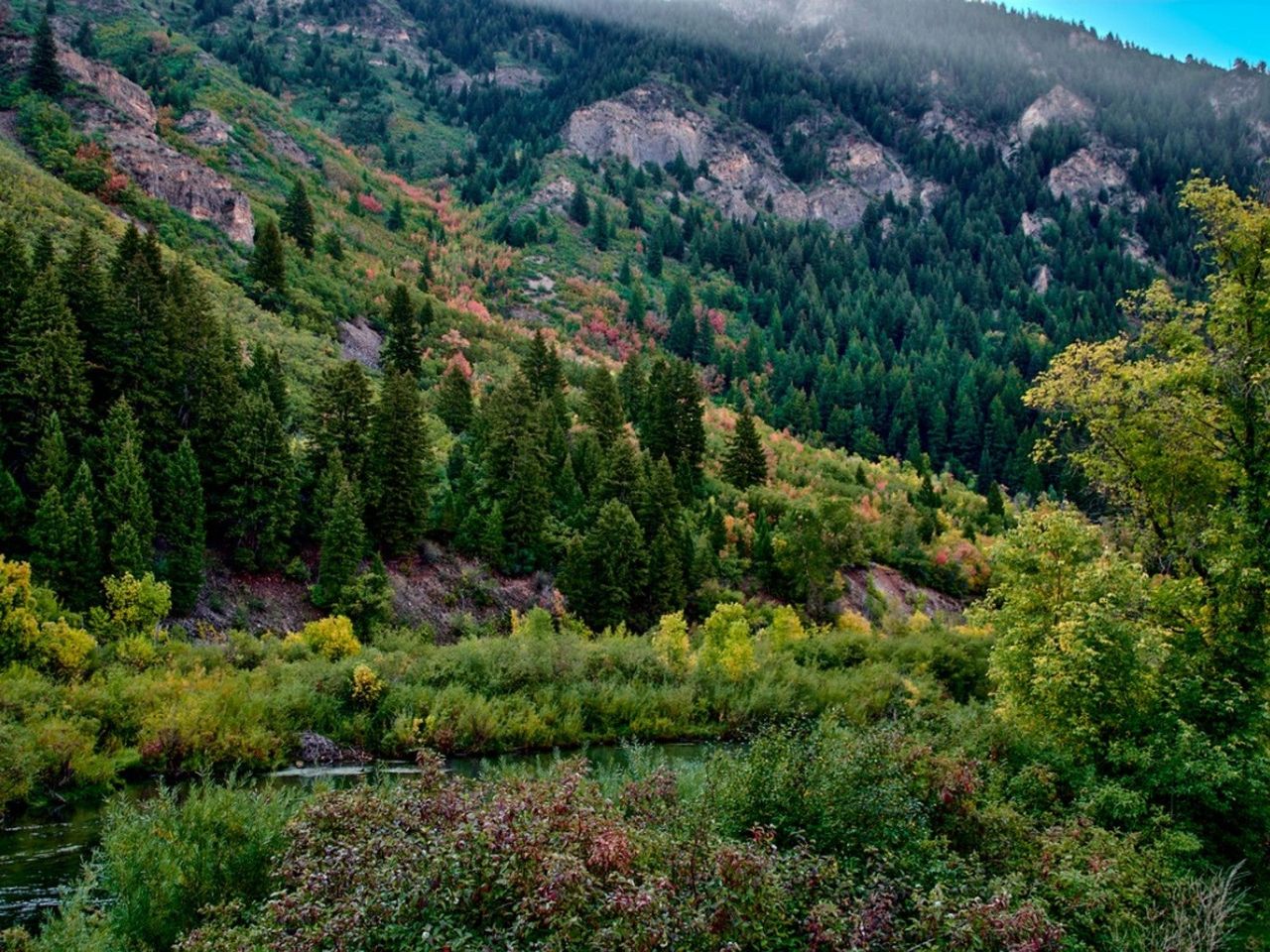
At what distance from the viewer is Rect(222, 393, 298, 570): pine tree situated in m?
39.8

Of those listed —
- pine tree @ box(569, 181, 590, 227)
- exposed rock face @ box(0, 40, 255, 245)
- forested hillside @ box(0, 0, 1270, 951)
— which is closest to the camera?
forested hillside @ box(0, 0, 1270, 951)

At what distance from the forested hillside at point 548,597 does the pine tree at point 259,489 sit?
0.20 m

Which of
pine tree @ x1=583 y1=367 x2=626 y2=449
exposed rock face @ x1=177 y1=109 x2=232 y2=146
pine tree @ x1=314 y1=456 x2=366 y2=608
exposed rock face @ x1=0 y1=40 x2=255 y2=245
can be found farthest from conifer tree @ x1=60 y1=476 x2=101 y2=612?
exposed rock face @ x1=177 y1=109 x2=232 y2=146

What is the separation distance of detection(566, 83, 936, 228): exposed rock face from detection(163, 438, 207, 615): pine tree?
150m

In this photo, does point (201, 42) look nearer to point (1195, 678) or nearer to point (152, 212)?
point (152, 212)

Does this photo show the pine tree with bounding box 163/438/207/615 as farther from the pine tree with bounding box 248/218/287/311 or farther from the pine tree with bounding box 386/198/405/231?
the pine tree with bounding box 386/198/405/231

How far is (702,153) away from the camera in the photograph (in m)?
191

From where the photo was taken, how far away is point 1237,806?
53.8ft

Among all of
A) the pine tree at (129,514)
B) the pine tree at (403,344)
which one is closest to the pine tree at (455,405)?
the pine tree at (403,344)

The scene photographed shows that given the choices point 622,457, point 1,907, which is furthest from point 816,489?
point 1,907

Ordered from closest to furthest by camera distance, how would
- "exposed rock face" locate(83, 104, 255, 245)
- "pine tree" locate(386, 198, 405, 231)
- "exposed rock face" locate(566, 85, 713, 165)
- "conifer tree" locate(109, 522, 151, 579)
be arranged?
"conifer tree" locate(109, 522, 151, 579) → "exposed rock face" locate(83, 104, 255, 245) → "pine tree" locate(386, 198, 405, 231) → "exposed rock face" locate(566, 85, 713, 165)

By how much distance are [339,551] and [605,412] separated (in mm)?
25622

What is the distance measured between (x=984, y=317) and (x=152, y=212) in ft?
432

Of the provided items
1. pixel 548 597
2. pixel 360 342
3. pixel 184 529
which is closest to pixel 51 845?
pixel 184 529
